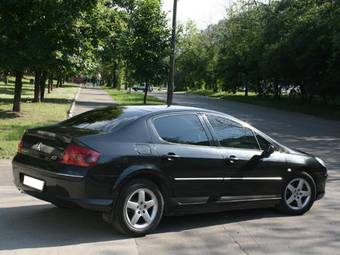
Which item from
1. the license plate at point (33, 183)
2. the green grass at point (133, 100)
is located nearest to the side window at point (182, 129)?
the license plate at point (33, 183)

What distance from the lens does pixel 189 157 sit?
259 inches

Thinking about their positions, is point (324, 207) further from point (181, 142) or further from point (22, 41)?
point (22, 41)

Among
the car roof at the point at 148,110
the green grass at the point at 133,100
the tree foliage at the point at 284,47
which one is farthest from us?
the green grass at the point at 133,100

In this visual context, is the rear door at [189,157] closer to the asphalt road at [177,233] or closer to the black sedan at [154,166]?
the black sedan at [154,166]

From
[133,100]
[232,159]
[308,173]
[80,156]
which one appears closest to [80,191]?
[80,156]

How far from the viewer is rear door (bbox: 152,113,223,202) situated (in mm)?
6457

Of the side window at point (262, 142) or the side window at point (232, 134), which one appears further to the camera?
the side window at point (262, 142)

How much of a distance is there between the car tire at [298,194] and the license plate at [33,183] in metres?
3.25

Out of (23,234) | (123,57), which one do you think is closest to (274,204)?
(23,234)

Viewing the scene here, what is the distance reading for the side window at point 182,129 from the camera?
659cm

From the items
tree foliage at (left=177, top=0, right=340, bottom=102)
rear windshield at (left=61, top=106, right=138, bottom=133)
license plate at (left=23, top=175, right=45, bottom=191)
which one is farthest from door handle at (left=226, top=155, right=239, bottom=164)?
tree foliage at (left=177, top=0, right=340, bottom=102)

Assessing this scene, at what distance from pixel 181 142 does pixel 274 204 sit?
1765 millimetres

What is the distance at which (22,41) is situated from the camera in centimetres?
1822

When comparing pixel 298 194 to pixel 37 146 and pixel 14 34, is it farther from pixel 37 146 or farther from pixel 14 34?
pixel 14 34
